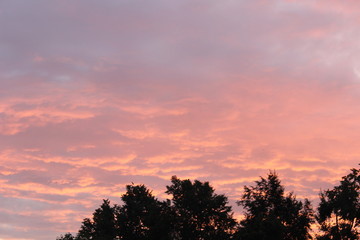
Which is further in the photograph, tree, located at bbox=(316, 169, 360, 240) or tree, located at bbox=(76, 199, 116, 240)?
tree, located at bbox=(76, 199, 116, 240)

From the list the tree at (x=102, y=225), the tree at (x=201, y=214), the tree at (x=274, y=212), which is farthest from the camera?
the tree at (x=102, y=225)

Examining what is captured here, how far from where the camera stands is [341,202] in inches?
2753

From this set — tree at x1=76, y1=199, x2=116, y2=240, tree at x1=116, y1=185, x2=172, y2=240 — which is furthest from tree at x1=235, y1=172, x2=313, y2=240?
tree at x1=76, y1=199, x2=116, y2=240

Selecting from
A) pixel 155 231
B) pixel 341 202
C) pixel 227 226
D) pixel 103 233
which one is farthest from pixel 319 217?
pixel 103 233

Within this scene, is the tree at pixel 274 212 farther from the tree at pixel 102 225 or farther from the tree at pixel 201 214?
the tree at pixel 102 225

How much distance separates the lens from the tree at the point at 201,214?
85569 millimetres

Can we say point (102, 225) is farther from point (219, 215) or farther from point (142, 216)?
point (219, 215)

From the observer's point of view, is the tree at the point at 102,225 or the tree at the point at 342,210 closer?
the tree at the point at 342,210

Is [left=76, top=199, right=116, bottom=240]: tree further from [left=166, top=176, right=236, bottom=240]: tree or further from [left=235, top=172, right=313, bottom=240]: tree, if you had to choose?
[left=235, top=172, right=313, bottom=240]: tree

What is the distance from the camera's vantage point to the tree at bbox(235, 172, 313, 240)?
219 feet

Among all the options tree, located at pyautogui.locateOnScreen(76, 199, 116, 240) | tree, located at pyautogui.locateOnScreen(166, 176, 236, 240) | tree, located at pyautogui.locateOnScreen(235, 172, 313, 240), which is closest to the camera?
tree, located at pyautogui.locateOnScreen(235, 172, 313, 240)

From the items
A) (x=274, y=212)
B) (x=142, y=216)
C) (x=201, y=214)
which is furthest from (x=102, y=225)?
(x=274, y=212)

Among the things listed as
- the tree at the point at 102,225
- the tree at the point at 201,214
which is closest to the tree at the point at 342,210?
the tree at the point at 201,214

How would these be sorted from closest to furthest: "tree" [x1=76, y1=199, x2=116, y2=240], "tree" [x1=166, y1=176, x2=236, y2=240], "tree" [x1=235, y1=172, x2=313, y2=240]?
1. "tree" [x1=235, y1=172, x2=313, y2=240]
2. "tree" [x1=166, y1=176, x2=236, y2=240]
3. "tree" [x1=76, y1=199, x2=116, y2=240]
